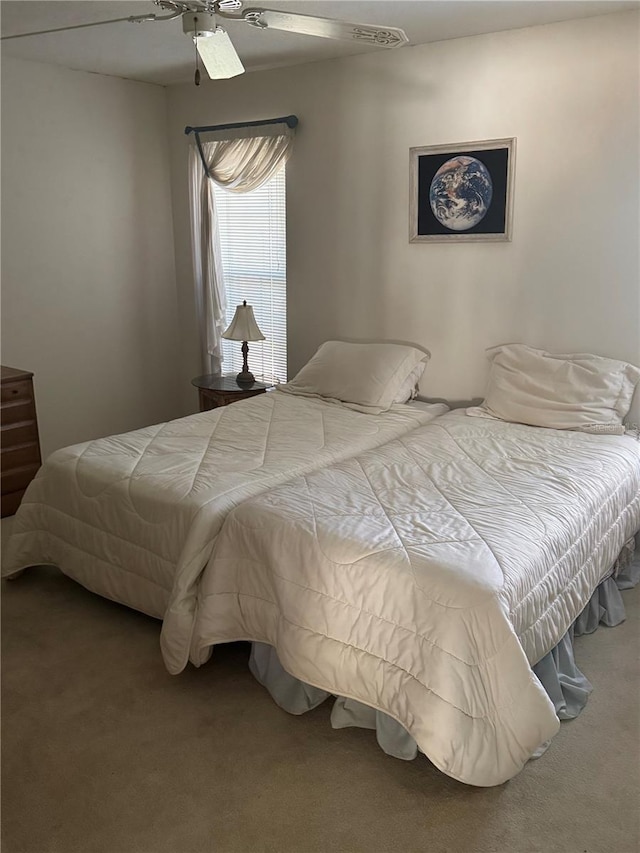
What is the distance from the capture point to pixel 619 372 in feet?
10.9

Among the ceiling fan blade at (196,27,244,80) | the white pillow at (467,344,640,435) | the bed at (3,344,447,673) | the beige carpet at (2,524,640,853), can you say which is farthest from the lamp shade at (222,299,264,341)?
the beige carpet at (2,524,640,853)

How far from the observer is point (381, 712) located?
6.95 feet

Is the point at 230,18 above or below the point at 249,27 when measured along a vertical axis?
below

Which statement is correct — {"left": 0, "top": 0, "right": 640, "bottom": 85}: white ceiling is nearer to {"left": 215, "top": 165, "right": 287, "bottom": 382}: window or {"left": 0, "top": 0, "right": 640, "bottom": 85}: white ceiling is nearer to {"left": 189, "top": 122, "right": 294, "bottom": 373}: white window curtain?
{"left": 189, "top": 122, "right": 294, "bottom": 373}: white window curtain

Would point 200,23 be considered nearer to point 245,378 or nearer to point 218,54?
point 218,54

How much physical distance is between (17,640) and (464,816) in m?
1.77

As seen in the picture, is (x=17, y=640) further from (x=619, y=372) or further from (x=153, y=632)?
(x=619, y=372)

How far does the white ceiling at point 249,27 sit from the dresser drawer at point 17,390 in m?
1.67

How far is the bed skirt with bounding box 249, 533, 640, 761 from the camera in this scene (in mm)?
2115

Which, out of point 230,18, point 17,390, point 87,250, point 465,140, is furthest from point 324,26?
point 87,250

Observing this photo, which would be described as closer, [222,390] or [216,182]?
[222,390]

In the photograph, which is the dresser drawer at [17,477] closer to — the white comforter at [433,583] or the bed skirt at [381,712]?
the white comforter at [433,583]

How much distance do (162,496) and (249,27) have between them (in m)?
2.23

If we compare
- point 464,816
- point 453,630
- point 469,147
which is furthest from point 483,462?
point 469,147
